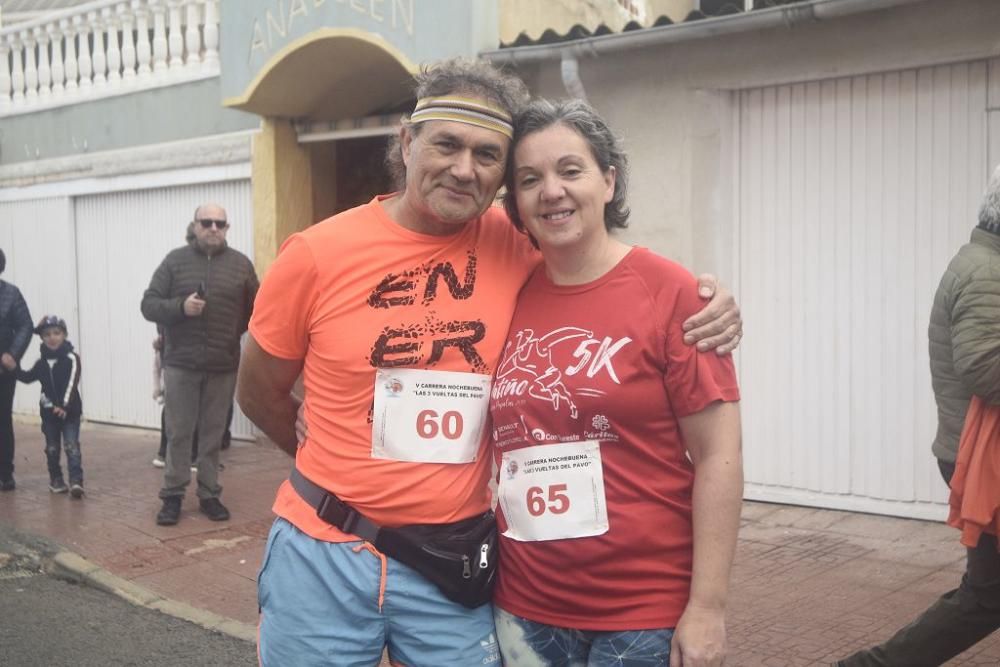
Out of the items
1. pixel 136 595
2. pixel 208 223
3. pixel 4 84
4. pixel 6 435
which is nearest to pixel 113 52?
pixel 4 84

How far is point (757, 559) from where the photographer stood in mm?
5977

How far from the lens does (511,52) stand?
7.30 metres

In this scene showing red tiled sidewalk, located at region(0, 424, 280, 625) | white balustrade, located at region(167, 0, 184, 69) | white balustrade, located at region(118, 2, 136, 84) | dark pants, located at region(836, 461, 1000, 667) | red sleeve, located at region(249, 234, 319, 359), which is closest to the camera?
red sleeve, located at region(249, 234, 319, 359)

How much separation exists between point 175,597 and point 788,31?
471cm

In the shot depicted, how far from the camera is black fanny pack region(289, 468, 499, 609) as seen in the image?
98.4 inches

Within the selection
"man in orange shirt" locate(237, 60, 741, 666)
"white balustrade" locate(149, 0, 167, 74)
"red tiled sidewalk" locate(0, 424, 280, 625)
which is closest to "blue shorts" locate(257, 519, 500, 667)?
"man in orange shirt" locate(237, 60, 741, 666)

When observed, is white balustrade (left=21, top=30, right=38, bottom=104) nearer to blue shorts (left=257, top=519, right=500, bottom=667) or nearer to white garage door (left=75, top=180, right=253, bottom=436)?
white garage door (left=75, top=180, right=253, bottom=436)

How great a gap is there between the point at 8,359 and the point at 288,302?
669 centimetres

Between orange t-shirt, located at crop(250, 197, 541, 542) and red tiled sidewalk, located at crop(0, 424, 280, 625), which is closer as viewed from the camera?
orange t-shirt, located at crop(250, 197, 541, 542)

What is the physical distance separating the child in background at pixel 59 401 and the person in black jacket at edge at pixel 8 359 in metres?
0.22

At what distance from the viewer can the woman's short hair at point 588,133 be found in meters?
2.49

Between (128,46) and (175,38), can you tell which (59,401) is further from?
(128,46)

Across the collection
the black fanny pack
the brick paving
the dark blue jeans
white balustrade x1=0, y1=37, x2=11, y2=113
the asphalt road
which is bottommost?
the asphalt road

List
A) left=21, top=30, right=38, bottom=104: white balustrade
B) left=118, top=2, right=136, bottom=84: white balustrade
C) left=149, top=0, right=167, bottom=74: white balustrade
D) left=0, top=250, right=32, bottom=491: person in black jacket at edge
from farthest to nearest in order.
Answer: left=21, top=30, right=38, bottom=104: white balustrade → left=118, top=2, right=136, bottom=84: white balustrade → left=149, top=0, right=167, bottom=74: white balustrade → left=0, top=250, right=32, bottom=491: person in black jacket at edge
